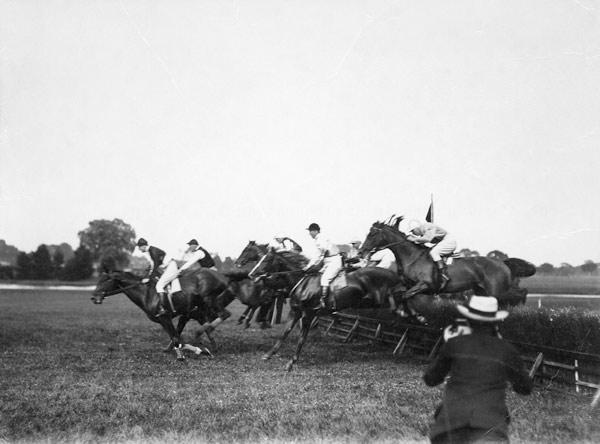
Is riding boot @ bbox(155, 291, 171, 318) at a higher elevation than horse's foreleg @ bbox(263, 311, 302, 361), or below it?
higher

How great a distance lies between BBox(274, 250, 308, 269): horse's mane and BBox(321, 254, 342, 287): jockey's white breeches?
108cm

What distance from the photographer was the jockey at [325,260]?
12297 millimetres

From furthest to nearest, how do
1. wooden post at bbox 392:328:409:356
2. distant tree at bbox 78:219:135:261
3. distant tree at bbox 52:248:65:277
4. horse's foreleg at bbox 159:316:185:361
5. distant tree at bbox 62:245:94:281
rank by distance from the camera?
distant tree at bbox 78:219:135:261 → distant tree at bbox 52:248:65:277 → distant tree at bbox 62:245:94:281 → wooden post at bbox 392:328:409:356 → horse's foreleg at bbox 159:316:185:361

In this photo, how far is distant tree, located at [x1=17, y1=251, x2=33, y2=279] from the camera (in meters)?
62.1

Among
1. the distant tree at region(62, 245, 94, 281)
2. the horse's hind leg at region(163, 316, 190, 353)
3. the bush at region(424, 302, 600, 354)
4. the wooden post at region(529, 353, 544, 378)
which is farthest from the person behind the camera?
the distant tree at region(62, 245, 94, 281)

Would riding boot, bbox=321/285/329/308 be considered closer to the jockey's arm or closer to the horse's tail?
the jockey's arm

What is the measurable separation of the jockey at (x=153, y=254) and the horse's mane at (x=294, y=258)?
2806 mm

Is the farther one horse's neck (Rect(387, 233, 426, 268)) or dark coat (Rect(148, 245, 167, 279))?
dark coat (Rect(148, 245, 167, 279))

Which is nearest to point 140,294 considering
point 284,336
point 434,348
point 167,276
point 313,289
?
point 167,276

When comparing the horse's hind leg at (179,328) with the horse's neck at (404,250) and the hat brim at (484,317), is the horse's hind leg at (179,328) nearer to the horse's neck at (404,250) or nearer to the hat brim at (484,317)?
the horse's neck at (404,250)

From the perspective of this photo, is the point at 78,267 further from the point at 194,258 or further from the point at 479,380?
the point at 479,380

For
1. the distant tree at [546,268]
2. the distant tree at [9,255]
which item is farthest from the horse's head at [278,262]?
the distant tree at [9,255]

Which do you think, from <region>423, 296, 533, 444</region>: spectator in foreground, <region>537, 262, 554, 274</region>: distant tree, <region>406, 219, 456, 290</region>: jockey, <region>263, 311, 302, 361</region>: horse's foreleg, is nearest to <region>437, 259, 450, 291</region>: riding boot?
<region>406, 219, 456, 290</region>: jockey

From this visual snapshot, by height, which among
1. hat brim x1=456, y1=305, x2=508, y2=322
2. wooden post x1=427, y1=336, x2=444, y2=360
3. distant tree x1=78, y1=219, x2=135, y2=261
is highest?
distant tree x1=78, y1=219, x2=135, y2=261
